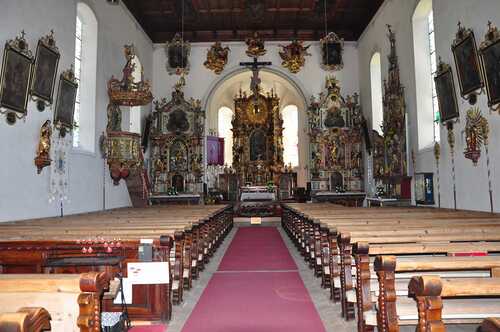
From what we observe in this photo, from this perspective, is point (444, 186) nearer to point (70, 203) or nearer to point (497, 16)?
point (497, 16)

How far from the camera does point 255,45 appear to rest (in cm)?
1659

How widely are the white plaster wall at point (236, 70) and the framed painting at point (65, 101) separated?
26.3 ft

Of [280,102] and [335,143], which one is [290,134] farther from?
[335,143]

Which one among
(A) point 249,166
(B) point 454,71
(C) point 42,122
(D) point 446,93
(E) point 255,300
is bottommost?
(E) point 255,300

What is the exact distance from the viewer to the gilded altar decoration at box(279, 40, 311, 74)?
55.5 ft

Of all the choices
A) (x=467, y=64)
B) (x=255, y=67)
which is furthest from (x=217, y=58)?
(x=467, y=64)

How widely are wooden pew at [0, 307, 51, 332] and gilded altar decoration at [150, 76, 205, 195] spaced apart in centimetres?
1538

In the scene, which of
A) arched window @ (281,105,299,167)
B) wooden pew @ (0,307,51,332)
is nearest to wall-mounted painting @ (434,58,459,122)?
wooden pew @ (0,307,51,332)

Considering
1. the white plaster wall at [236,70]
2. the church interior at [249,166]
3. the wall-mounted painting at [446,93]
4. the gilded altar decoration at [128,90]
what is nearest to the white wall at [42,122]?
the church interior at [249,166]

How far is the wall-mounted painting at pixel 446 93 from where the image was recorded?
29.6ft

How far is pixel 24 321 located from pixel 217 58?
16476 mm

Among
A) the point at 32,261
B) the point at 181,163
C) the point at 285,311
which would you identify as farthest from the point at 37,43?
the point at 181,163

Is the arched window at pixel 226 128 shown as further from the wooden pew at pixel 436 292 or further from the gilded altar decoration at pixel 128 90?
the wooden pew at pixel 436 292

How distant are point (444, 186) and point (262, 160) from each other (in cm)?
1099
